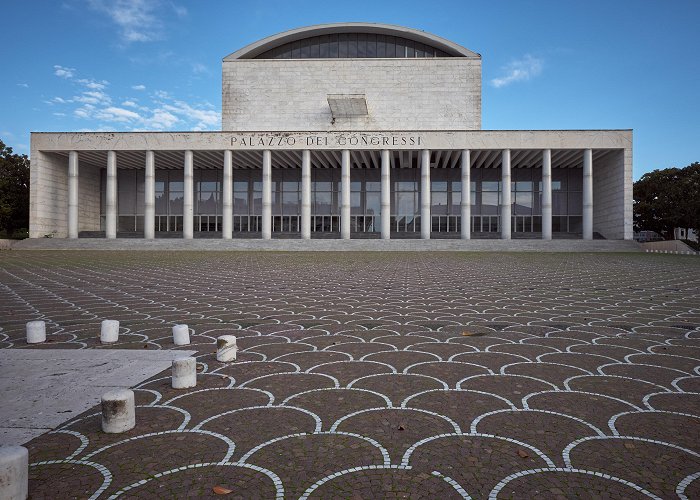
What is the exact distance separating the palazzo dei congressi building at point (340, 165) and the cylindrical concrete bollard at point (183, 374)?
43.3 meters

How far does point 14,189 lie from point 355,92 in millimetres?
40135

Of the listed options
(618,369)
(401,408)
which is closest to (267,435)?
(401,408)

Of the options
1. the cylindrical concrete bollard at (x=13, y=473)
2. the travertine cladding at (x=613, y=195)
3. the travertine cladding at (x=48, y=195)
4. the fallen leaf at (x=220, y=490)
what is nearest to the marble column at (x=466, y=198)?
the travertine cladding at (x=613, y=195)

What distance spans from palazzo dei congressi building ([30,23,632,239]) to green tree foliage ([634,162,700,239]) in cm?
835

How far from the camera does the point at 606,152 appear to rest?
152 feet

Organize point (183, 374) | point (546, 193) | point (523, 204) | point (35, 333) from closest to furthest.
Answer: point (183, 374)
point (35, 333)
point (546, 193)
point (523, 204)

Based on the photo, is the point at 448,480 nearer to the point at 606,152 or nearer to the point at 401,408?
the point at 401,408

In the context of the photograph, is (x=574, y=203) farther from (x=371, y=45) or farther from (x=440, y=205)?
(x=371, y=45)

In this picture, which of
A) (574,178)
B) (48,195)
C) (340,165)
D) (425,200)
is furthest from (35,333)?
(574,178)

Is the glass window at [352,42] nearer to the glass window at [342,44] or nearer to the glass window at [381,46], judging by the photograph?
the glass window at [342,44]

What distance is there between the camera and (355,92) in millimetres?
55281

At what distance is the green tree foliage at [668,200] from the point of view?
4875 centimetres

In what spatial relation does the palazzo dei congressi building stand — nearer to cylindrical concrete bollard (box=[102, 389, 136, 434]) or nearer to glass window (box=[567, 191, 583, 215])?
glass window (box=[567, 191, 583, 215])

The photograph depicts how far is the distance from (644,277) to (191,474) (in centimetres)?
1705
